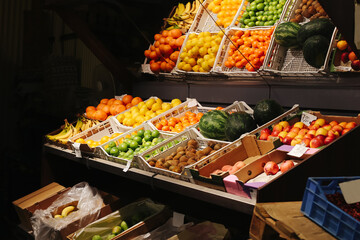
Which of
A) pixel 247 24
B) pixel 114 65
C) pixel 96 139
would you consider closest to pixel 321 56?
pixel 247 24

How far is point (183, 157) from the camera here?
2.66 metres

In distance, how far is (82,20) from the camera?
4.48 metres

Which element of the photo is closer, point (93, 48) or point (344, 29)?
point (344, 29)

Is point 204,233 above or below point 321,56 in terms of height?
below

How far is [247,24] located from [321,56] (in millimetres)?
935

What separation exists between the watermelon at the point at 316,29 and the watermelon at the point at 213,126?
856 millimetres

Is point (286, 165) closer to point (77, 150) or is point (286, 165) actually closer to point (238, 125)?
point (238, 125)

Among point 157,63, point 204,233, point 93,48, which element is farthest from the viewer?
point 93,48

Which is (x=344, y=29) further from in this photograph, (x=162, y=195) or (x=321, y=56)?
(x=162, y=195)

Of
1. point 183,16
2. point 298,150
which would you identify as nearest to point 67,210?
A: point 298,150

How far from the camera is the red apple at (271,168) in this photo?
2213 millimetres

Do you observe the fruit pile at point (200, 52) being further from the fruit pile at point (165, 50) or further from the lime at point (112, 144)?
the lime at point (112, 144)

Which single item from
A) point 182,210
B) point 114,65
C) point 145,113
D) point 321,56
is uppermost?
point 321,56

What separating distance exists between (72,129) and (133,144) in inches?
48.2
